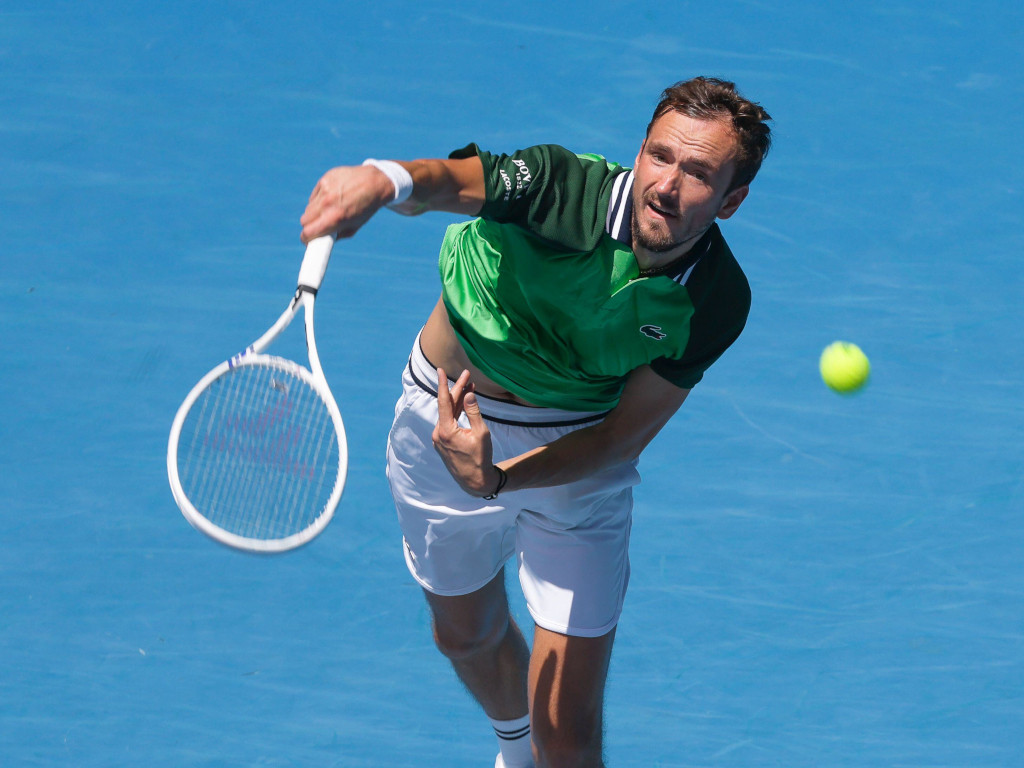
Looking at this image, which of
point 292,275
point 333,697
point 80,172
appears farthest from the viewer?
point 80,172

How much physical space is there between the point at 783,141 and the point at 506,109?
135 centimetres

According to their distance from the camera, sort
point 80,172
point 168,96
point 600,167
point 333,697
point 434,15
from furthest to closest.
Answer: point 434,15 → point 168,96 → point 80,172 → point 333,697 → point 600,167

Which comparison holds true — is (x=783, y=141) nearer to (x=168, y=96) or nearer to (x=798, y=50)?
(x=798, y=50)

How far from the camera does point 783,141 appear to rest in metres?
6.30

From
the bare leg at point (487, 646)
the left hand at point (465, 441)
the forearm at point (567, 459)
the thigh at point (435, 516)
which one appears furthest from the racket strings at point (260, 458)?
the bare leg at point (487, 646)

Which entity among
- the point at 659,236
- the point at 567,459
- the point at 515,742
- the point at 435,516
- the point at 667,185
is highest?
the point at 667,185

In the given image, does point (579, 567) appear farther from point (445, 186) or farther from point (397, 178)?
point (397, 178)

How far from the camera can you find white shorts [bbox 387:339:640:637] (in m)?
3.39

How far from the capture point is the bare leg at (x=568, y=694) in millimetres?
3449

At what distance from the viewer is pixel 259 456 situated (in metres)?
3.45

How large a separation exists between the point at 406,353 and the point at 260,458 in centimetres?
186

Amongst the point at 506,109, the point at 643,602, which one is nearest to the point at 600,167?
the point at 643,602

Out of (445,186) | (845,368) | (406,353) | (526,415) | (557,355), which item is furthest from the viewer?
(406,353)

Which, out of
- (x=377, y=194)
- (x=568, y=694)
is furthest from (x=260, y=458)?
(x=377, y=194)
